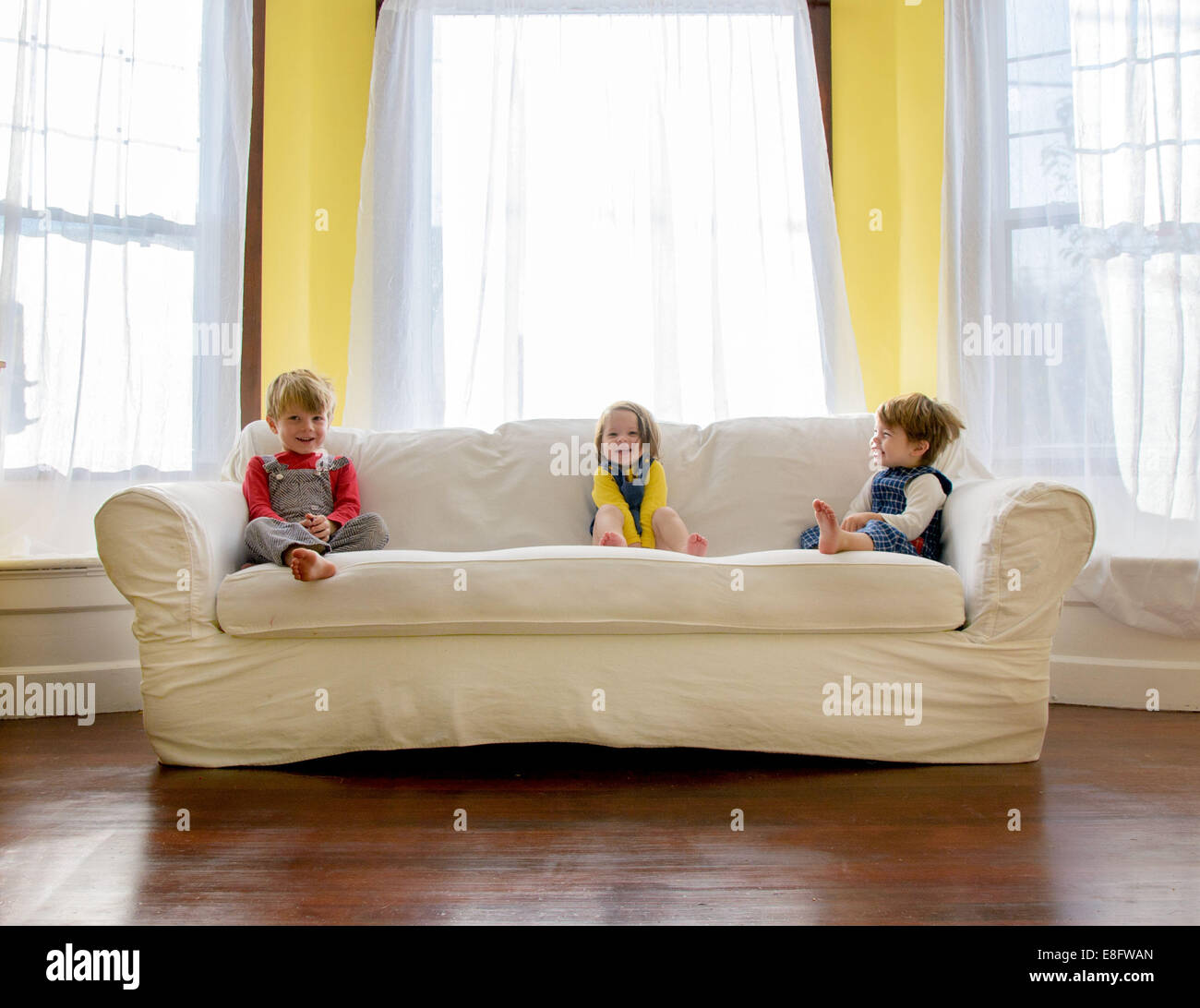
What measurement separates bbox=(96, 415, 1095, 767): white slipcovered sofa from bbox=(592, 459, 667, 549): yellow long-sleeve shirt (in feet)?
1.54

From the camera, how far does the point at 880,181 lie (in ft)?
10.9

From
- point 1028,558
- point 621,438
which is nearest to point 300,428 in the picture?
point 621,438

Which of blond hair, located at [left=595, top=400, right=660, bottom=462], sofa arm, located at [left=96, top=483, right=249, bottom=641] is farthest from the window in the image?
blond hair, located at [left=595, top=400, right=660, bottom=462]

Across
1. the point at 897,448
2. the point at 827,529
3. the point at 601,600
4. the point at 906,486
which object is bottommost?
the point at 601,600

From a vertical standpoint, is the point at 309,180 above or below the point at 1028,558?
above

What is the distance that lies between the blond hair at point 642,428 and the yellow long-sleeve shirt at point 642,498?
0.06 metres

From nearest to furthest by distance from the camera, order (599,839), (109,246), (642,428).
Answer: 1. (599,839)
2. (642,428)
3. (109,246)

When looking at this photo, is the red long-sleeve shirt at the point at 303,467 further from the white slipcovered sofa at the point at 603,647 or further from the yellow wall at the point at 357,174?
the yellow wall at the point at 357,174

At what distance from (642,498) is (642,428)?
0.20 meters

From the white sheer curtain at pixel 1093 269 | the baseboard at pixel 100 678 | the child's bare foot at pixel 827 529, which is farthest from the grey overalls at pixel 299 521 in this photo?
the white sheer curtain at pixel 1093 269

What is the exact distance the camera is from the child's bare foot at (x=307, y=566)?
193cm

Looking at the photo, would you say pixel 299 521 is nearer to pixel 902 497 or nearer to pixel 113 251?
pixel 113 251

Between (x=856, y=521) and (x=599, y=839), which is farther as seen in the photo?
(x=856, y=521)

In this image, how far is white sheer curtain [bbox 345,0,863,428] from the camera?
3.20 meters
